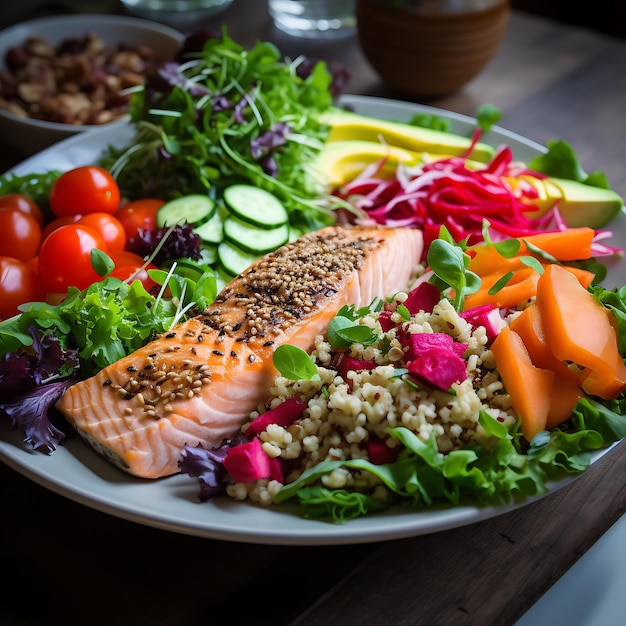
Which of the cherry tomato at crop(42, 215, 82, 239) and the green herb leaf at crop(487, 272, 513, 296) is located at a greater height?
the green herb leaf at crop(487, 272, 513, 296)

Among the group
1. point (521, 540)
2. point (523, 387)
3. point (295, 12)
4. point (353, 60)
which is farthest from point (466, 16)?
point (521, 540)

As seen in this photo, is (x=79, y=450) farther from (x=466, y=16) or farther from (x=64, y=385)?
(x=466, y=16)

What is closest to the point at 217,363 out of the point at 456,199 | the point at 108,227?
the point at 108,227

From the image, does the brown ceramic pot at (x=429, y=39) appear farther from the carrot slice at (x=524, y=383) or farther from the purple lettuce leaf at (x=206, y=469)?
the purple lettuce leaf at (x=206, y=469)

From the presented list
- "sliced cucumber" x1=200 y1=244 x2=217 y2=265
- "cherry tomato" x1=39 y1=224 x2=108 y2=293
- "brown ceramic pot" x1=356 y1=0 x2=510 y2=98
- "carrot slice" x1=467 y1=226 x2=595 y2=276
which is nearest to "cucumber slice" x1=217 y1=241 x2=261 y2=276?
"sliced cucumber" x1=200 y1=244 x2=217 y2=265

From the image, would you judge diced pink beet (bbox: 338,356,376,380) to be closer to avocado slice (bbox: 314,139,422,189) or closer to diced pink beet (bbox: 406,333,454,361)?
diced pink beet (bbox: 406,333,454,361)

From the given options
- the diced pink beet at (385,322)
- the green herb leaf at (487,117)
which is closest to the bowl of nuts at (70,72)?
the green herb leaf at (487,117)

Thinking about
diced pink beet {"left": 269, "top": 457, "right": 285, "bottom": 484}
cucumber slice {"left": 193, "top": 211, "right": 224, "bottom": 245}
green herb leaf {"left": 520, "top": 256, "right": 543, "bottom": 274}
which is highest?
green herb leaf {"left": 520, "top": 256, "right": 543, "bottom": 274}
